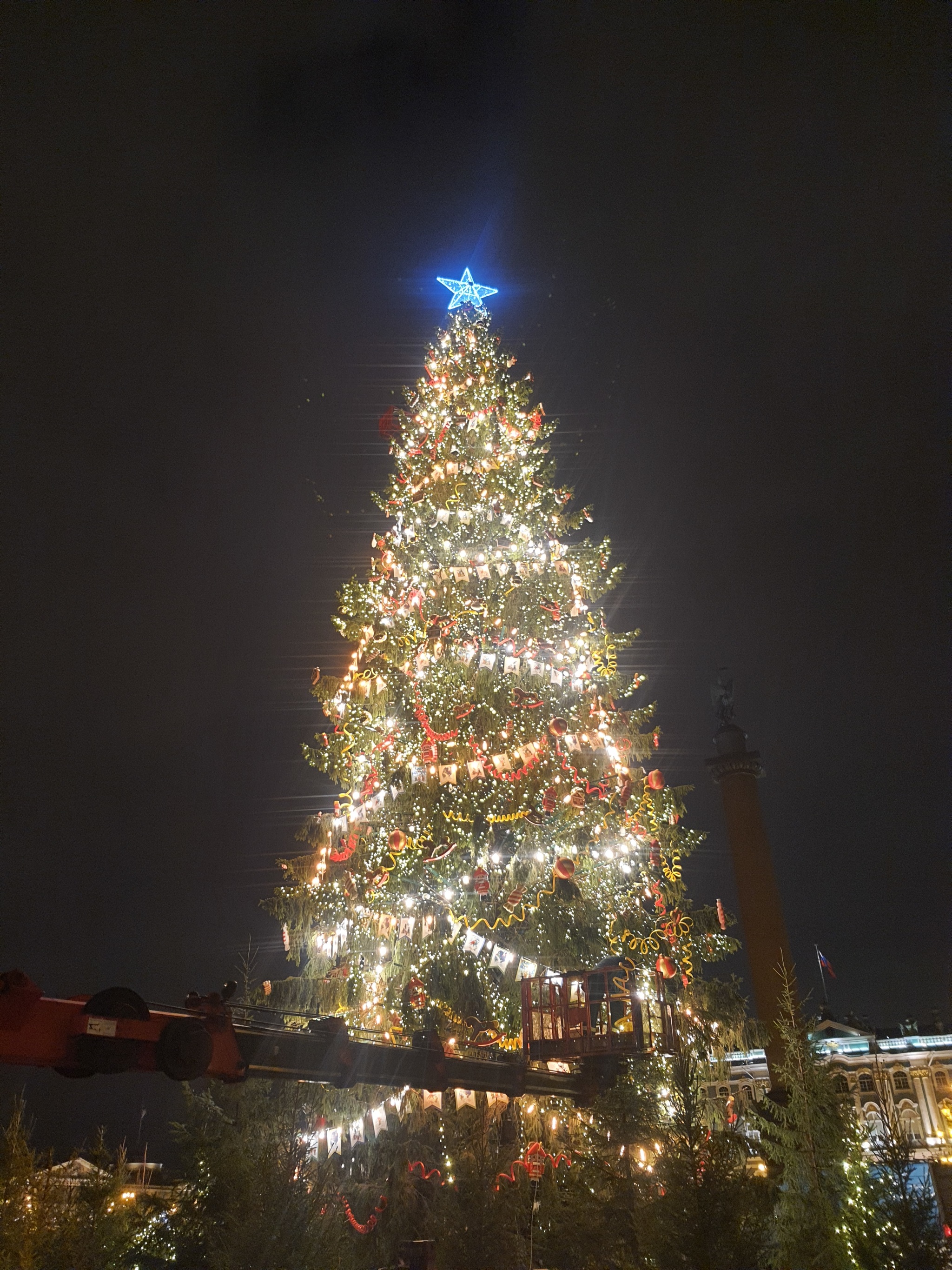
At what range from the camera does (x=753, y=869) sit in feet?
107

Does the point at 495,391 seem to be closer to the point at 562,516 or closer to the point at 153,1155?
the point at 562,516

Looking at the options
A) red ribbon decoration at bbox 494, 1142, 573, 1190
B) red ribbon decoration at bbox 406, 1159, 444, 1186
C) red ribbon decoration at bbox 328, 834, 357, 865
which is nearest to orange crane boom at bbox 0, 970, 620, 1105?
red ribbon decoration at bbox 494, 1142, 573, 1190

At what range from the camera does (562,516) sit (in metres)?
18.8

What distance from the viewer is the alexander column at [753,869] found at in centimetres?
Answer: 3162

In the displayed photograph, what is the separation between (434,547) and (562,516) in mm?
3312

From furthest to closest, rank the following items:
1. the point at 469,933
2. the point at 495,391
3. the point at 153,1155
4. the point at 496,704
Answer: the point at 153,1155 → the point at 495,391 → the point at 496,704 → the point at 469,933

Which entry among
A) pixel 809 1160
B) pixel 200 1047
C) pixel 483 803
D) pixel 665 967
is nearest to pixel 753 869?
pixel 665 967

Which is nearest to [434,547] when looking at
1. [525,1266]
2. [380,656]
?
[380,656]

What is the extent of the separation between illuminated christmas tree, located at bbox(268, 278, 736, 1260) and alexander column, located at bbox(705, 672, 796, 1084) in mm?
17366

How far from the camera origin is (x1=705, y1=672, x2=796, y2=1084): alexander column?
104 feet

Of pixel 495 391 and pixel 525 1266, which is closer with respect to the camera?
pixel 525 1266

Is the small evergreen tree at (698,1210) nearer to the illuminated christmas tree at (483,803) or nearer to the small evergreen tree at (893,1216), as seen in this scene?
the small evergreen tree at (893,1216)

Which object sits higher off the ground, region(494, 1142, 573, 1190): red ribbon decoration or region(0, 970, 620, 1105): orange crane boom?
region(0, 970, 620, 1105): orange crane boom

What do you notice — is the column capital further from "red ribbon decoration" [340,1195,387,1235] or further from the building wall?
the building wall
